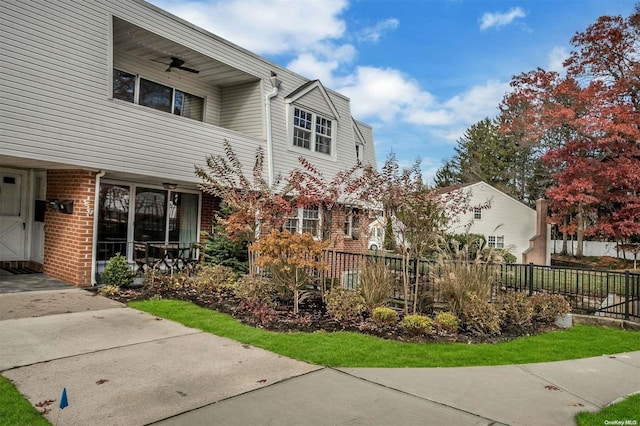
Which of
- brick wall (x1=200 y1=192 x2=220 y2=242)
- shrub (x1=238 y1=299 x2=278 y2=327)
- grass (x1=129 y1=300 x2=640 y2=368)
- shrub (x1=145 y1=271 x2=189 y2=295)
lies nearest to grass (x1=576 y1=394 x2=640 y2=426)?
grass (x1=129 y1=300 x2=640 y2=368)

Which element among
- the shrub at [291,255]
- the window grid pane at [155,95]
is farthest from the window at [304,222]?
the shrub at [291,255]

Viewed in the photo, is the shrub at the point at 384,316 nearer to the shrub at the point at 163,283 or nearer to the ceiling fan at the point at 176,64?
the shrub at the point at 163,283

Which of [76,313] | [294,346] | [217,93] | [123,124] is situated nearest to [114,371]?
[294,346]

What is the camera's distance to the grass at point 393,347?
211 inches

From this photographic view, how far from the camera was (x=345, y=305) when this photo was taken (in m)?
7.42

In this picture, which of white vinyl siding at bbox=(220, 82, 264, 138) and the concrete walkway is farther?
white vinyl siding at bbox=(220, 82, 264, 138)

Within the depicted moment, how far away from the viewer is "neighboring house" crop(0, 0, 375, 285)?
26.9ft

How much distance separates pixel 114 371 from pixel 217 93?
10.8m

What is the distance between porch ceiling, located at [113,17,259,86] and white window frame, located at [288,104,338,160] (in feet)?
6.10

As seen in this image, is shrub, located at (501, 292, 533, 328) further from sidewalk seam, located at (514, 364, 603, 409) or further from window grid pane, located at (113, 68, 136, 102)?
window grid pane, located at (113, 68, 136, 102)

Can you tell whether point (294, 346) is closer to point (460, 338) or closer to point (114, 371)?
point (114, 371)

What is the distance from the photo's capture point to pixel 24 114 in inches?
313

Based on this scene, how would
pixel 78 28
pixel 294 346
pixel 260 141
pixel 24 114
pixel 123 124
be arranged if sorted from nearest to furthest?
pixel 294 346 → pixel 24 114 → pixel 78 28 → pixel 123 124 → pixel 260 141

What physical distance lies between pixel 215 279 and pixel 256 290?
1731 millimetres
